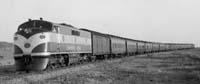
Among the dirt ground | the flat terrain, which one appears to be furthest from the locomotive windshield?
the dirt ground

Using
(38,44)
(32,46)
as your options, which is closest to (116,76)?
(38,44)

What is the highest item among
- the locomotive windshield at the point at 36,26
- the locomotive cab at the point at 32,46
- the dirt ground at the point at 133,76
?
the locomotive windshield at the point at 36,26

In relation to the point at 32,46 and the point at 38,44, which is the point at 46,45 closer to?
the point at 38,44

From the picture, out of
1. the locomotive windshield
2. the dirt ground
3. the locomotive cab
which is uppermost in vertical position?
the locomotive windshield

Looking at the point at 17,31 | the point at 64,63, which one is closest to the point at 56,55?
the point at 64,63

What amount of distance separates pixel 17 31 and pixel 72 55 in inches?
204

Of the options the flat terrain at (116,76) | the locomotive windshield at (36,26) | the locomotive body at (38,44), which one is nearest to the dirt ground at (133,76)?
the flat terrain at (116,76)

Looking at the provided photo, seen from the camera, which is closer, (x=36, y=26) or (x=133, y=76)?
(x=133, y=76)

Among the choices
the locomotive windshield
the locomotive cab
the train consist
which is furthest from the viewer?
the locomotive windshield

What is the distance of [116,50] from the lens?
115 ft

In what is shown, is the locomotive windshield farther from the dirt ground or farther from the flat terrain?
the dirt ground

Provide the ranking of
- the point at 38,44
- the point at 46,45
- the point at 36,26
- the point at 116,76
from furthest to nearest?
the point at 36,26, the point at 46,45, the point at 38,44, the point at 116,76

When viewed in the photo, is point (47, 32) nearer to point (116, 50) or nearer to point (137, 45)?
point (116, 50)

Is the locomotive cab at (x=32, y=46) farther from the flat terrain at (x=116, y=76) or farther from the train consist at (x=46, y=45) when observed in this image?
the flat terrain at (x=116, y=76)
